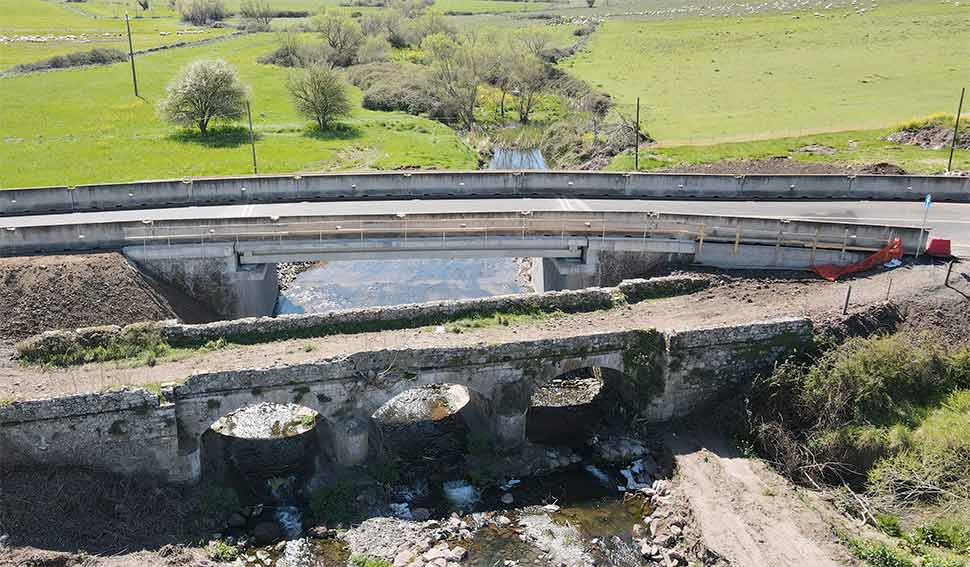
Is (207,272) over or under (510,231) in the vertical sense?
under

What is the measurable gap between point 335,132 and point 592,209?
30594mm

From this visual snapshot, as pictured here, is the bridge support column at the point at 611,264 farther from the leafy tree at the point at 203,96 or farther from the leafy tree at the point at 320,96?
the leafy tree at the point at 203,96

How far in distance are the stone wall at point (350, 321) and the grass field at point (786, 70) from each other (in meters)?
30.6

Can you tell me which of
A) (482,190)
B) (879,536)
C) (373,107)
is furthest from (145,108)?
(879,536)

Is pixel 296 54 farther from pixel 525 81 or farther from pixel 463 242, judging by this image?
pixel 463 242

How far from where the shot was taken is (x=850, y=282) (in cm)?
3147

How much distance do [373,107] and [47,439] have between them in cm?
5317

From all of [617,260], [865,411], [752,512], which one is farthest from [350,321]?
[865,411]

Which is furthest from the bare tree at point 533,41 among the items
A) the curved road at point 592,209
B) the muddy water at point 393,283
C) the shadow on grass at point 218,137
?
the curved road at point 592,209

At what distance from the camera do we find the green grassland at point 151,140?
168 ft

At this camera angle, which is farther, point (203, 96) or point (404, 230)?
point (203, 96)

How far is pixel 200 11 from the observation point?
13125cm

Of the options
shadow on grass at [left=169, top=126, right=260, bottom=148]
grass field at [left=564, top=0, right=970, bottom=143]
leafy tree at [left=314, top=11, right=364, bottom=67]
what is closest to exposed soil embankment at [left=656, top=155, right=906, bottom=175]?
grass field at [left=564, top=0, right=970, bottom=143]

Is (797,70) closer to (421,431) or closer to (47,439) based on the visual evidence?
(421,431)
